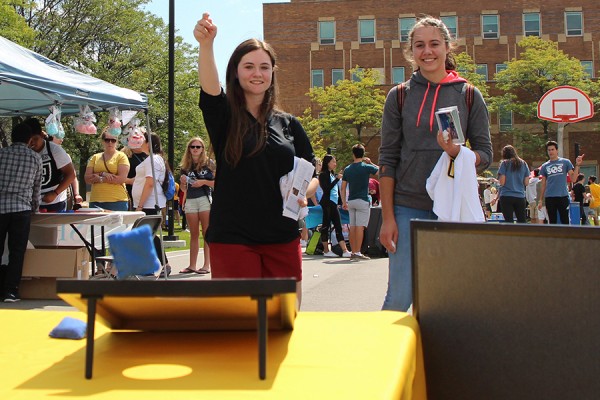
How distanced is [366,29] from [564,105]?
4186cm

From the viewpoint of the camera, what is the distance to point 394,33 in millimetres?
57875

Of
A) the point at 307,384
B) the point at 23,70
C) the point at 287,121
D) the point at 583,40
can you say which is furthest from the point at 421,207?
the point at 583,40

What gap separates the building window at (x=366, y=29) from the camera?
58.3m

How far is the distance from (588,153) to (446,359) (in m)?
56.4

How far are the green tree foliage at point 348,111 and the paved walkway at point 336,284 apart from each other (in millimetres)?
37882

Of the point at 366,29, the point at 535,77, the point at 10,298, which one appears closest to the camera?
the point at 10,298

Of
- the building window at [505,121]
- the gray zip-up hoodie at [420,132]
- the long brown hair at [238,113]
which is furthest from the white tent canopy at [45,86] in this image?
the building window at [505,121]

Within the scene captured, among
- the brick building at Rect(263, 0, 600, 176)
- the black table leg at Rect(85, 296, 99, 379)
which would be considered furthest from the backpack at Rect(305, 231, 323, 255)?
the brick building at Rect(263, 0, 600, 176)

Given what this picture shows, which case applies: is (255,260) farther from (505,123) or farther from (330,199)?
(505,123)

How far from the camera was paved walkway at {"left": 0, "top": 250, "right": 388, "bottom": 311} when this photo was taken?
7656 mm

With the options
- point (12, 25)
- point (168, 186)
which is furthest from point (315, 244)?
point (12, 25)

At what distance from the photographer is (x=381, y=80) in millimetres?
57000

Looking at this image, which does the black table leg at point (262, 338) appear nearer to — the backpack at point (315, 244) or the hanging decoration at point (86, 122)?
the hanging decoration at point (86, 122)

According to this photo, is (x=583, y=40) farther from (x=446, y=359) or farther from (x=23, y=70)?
(x=446, y=359)
